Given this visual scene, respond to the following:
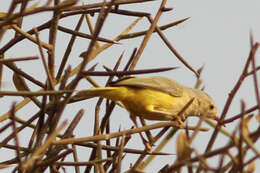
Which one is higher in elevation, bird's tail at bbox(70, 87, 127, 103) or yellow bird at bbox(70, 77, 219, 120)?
yellow bird at bbox(70, 77, 219, 120)

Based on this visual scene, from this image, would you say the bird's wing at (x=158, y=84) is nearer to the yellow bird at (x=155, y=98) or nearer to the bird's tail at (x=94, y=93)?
the yellow bird at (x=155, y=98)

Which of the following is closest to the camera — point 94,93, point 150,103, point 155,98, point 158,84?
point 94,93

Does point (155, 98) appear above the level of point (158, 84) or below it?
below

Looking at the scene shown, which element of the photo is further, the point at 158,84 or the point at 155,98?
the point at 158,84

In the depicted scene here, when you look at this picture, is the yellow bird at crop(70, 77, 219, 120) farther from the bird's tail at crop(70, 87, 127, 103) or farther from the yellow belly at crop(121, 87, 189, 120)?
the bird's tail at crop(70, 87, 127, 103)

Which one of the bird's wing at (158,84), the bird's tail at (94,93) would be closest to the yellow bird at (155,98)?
the bird's wing at (158,84)

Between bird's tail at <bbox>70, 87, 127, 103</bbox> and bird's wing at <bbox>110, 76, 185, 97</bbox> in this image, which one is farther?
bird's wing at <bbox>110, 76, 185, 97</bbox>

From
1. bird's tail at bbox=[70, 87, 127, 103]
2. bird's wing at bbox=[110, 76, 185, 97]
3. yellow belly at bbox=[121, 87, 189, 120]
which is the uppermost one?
bird's wing at bbox=[110, 76, 185, 97]

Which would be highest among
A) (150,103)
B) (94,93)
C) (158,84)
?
(158,84)

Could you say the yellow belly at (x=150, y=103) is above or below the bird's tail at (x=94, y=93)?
above

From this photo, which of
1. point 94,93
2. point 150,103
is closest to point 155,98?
point 150,103

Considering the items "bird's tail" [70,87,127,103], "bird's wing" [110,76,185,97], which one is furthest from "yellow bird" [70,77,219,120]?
"bird's tail" [70,87,127,103]

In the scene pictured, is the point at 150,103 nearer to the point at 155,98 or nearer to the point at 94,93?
the point at 155,98

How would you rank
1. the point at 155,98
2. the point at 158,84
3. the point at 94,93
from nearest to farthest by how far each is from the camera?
the point at 94,93 → the point at 155,98 → the point at 158,84
